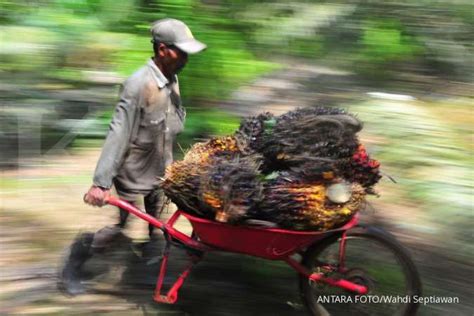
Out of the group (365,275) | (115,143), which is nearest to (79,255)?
(115,143)

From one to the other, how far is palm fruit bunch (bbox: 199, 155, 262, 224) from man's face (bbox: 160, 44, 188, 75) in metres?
0.79

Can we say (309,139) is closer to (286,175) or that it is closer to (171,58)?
(286,175)

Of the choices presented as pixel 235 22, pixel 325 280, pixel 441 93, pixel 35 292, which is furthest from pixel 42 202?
pixel 441 93

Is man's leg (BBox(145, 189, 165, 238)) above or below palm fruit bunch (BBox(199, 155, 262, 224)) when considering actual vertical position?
below

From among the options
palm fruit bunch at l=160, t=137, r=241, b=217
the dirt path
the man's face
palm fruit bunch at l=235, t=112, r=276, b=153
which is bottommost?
the dirt path

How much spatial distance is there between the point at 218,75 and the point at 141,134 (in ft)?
5.62

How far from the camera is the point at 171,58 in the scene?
11.5 ft

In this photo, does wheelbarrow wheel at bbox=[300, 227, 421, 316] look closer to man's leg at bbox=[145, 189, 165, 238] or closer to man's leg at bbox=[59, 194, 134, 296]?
man's leg at bbox=[145, 189, 165, 238]

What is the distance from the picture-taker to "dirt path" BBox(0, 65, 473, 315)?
3725 millimetres

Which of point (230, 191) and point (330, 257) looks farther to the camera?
point (330, 257)

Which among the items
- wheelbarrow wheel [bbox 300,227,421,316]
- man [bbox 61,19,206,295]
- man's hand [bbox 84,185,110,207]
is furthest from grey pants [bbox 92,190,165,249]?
wheelbarrow wheel [bbox 300,227,421,316]

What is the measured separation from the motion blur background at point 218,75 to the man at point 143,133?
31.0 inches

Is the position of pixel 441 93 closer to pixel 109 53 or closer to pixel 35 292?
pixel 109 53

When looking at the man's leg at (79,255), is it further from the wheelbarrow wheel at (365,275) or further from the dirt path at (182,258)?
the wheelbarrow wheel at (365,275)
